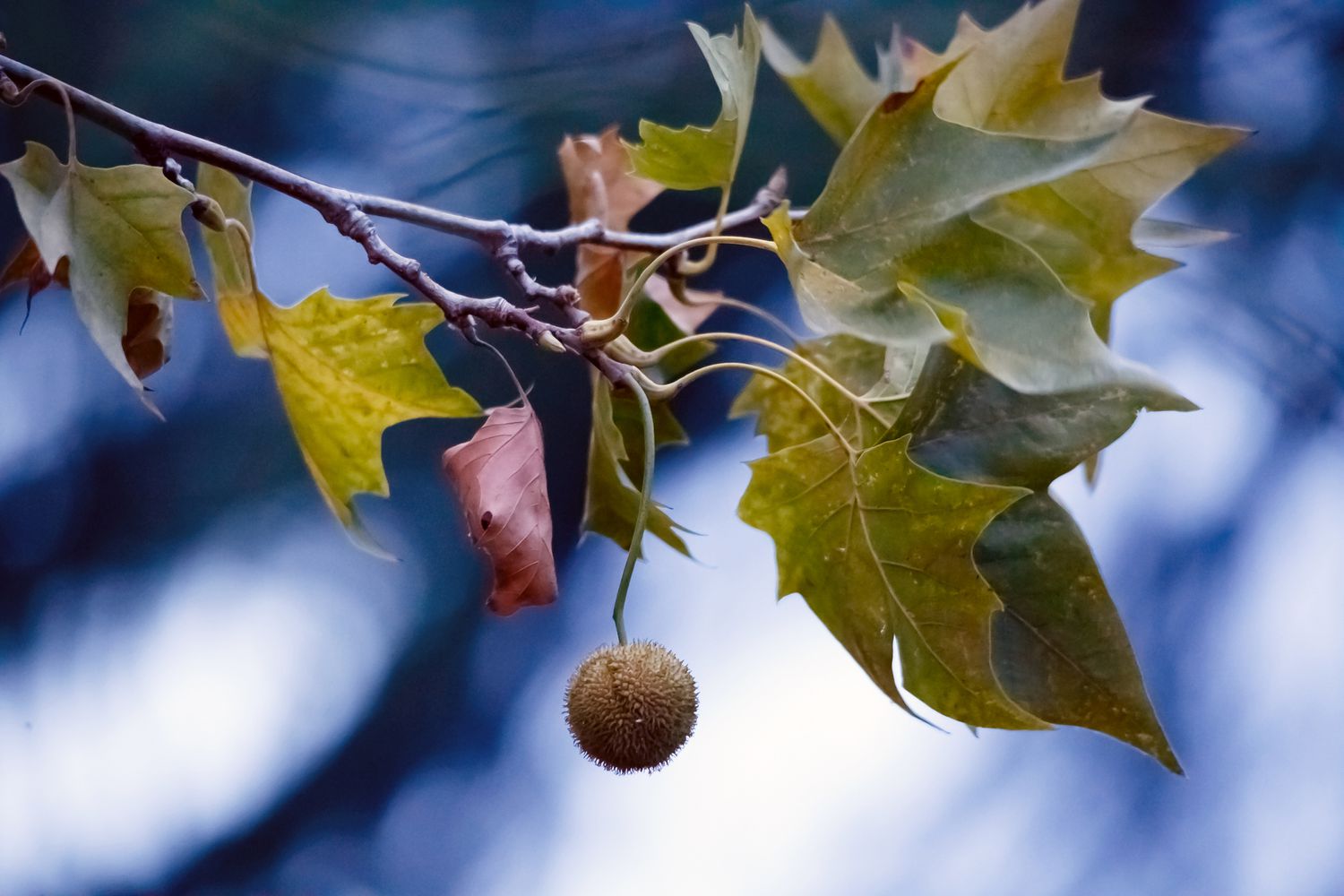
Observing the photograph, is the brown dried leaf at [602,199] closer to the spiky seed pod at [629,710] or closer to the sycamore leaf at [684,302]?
the sycamore leaf at [684,302]

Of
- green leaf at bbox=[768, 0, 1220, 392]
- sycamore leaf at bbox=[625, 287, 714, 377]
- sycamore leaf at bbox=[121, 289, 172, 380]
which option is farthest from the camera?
sycamore leaf at bbox=[625, 287, 714, 377]

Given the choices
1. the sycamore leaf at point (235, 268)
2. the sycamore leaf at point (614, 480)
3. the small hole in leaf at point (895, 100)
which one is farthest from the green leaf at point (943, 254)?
the sycamore leaf at point (235, 268)

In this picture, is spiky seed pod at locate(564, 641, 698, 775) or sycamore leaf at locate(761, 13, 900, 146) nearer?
spiky seed pod at locate(564, 641, 698, 775)

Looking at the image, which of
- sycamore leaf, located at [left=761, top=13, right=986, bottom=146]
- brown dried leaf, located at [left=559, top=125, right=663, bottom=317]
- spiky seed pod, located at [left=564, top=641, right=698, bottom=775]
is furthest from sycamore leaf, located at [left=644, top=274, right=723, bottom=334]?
spiky seed pod, located at [left=564, top=641, right=698, bottom=775]

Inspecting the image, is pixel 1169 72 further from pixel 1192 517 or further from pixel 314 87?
pixel 314 87

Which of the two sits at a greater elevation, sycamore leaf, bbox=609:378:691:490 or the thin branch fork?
the thin branch fork

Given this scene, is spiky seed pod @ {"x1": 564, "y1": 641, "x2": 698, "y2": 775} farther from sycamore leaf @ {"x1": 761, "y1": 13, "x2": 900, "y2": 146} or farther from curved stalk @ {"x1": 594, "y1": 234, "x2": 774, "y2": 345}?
sycamore leaf @ {"x1": 761, "y1": 13, "x2": 900, "y2": 146}

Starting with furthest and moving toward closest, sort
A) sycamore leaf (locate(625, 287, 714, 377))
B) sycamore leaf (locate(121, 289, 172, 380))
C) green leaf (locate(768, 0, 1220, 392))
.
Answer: sycamore leaf (locate(625, 287, 714, 377)) < sycamore leaf (locate(121, 289, 172, 380)) < green leaf (locate(768, 0, 1220, 392))

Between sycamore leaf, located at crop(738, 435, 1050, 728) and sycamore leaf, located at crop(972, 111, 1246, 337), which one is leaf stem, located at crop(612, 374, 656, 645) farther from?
sycamore leaf, located at crop(972, 111, 1246, 337)
